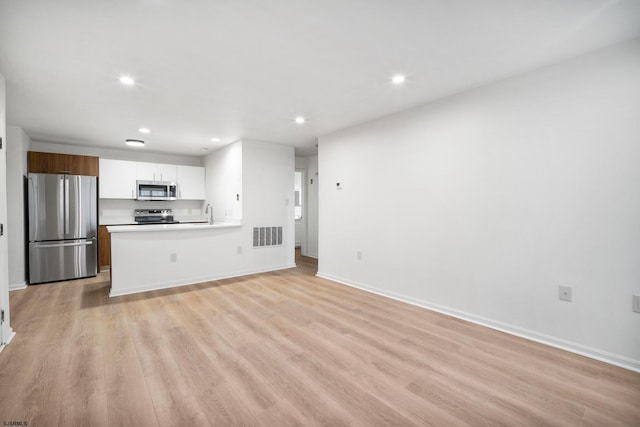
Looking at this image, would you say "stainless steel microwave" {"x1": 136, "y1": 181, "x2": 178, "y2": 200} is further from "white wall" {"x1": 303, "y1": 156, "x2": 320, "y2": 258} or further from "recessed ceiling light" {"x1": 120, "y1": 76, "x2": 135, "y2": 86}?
"recessed ceiling light" {"x1": 120, "y1": 76, "x2": 135, "y2": 86}

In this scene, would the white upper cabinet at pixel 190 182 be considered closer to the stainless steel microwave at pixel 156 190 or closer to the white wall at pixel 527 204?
the stainless steel microwave at pixel 156 190

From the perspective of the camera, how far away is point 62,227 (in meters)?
4.64

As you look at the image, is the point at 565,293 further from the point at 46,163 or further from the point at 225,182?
the point at 46,163

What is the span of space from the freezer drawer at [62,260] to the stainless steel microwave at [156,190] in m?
1.24

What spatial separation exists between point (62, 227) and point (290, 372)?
15.7 ft

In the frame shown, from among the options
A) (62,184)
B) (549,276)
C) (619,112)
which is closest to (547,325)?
(549,276)

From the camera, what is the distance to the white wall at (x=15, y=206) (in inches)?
164

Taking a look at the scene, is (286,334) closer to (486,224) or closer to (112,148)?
(486,224)

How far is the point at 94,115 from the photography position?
3.72 meters

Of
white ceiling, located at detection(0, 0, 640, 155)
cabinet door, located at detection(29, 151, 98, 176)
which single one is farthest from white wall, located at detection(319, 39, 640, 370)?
cabinet door, located at detection(29, 151, 98, 176)

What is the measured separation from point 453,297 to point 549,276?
0.93m

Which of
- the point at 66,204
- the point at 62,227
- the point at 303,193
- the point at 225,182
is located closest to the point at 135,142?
the point at 66,204

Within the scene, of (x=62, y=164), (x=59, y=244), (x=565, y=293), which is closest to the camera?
(x=565, y=293)

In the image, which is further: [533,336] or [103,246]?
[103,246]
